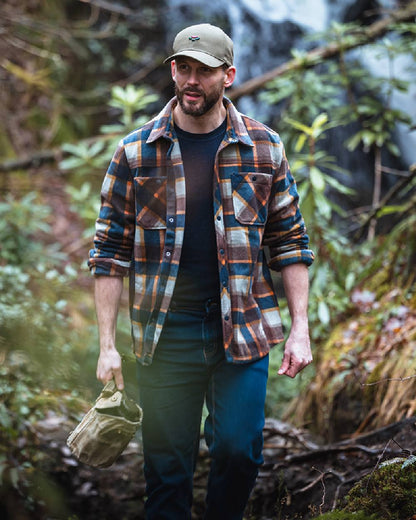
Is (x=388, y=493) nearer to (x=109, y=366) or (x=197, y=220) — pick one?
(x=109, y=366)

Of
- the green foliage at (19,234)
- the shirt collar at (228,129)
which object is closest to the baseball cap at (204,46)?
the shirt collar at (228,129)

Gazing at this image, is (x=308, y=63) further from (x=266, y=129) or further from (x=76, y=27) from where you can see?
(x=76, y=27)

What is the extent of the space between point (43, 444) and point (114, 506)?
60cm

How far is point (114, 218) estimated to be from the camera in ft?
7.92

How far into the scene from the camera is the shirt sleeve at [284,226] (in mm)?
2486

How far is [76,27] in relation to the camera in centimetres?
821

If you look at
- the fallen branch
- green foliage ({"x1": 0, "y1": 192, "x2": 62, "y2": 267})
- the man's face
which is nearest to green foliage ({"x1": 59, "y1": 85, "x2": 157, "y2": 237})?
green foliage ({"x1": 0, "y1": 192, "x2": 62, "y2": 267})

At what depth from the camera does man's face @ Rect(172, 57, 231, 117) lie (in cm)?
223

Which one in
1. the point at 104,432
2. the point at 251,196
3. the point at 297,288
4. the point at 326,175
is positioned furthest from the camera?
the point at 326,175

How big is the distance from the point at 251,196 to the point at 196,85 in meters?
0.50

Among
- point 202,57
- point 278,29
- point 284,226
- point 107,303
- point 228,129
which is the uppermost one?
point 278,29

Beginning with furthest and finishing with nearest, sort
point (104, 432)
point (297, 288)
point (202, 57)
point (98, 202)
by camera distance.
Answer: point (98, 202) → point (297, 288) → point (104, 432) → point (202, 57)

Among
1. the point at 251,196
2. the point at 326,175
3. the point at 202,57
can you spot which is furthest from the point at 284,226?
the point at 326,175

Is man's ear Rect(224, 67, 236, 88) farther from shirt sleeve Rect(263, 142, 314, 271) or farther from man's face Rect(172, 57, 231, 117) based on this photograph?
shirt sleeve Rect(263, 142, 314, 271)
